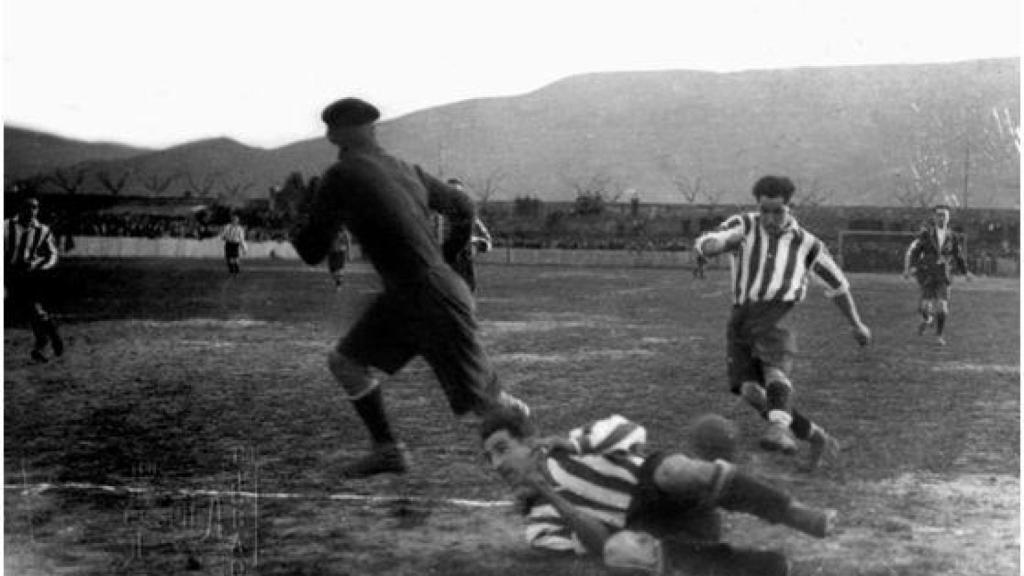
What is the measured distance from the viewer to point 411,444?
19.8ft

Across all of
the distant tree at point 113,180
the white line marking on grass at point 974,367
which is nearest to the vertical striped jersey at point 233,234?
the distant tree at point 113,180

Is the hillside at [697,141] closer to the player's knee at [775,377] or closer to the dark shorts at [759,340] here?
the dark shorts at [759,340]

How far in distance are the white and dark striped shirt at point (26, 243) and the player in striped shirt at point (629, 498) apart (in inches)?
264

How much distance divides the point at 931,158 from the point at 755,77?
3957 centimetres

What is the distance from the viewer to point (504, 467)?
12.4ft

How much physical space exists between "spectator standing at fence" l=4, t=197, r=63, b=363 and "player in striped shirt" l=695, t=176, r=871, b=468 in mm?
5913

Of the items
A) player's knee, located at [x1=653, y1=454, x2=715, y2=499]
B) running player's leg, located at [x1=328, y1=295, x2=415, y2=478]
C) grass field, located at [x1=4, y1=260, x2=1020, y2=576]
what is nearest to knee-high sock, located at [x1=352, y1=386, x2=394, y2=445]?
running player's leg, located at [x1=328, y1=295, x2=415, y2=478]

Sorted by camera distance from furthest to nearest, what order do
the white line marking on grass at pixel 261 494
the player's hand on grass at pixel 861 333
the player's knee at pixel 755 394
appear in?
the player's knee at pixel 755 394 → the player's hand on grass at pixel 861 333 → the white line marking on grass at pixel 261 494

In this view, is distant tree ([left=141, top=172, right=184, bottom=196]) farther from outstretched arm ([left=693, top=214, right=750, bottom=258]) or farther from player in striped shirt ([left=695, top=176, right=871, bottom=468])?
outstretched arm ([left=693, top=214, right=750, bottom=258])

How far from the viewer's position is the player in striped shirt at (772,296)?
16.8 feet

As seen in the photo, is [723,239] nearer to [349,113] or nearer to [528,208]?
[349,113]

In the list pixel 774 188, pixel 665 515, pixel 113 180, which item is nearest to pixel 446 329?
pixel 665 515

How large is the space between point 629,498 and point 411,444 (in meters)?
2.64

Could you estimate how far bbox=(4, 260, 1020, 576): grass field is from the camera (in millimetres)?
4066
